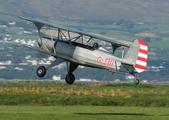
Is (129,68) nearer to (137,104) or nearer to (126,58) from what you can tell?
(126,58)

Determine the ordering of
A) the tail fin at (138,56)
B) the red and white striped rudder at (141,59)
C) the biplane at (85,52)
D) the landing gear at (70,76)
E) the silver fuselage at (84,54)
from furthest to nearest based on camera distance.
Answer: the landing gear at (70,76)
the silver fuselage at (84,54)
the biplane at (85,52)
the tail fin at (138,56)
the red and white striped rudder at (141,59)

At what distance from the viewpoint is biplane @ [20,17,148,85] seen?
42375 millimetres

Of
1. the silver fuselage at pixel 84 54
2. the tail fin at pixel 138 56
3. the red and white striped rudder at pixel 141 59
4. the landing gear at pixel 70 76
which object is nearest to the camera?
the red and white striped rudder at pixel 141 59

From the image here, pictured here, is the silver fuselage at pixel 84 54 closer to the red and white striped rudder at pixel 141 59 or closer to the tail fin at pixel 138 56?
the tail fin at pixel 138 56

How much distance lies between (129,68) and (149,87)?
5463 centimetres

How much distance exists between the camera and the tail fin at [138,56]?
137ft

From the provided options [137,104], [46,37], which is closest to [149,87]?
[137,104]

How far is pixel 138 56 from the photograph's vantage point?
42.2 meters

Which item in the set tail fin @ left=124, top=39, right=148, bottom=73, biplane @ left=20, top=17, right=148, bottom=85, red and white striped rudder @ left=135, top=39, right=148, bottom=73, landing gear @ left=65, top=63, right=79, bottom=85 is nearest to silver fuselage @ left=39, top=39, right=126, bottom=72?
biplane @ left=20, top=17, right=148, bottom=85

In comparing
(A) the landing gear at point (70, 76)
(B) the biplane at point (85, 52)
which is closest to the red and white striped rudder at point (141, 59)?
(B) the biplane at point (85, 52)

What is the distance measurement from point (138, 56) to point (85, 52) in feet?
15.0

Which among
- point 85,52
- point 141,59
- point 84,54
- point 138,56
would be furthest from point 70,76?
point 141,59

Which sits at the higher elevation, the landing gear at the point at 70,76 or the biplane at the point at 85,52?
the biplane at the point at 85,52

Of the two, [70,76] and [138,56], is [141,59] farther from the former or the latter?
[70,76]
